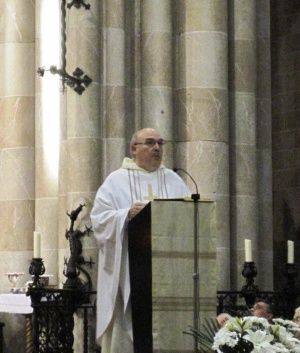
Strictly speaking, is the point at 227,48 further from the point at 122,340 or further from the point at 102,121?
the point at 122,340

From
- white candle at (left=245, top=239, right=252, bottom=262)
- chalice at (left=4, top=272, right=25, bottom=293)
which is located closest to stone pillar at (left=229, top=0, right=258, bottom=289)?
white candle at (left=245, top=239, right=252, bottom=262)

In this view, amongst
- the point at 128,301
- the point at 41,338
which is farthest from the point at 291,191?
the point at 128,301

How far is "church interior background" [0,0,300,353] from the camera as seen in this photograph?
13422mm

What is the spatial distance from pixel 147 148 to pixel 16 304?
311 cm

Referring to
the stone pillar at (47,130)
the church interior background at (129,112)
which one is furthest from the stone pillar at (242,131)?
the stone pillar at (47,130)

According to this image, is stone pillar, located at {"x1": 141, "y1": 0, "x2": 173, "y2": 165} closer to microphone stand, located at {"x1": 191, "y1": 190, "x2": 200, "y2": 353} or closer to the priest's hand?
the priest's hand

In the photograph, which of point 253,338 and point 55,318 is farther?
point 55,318

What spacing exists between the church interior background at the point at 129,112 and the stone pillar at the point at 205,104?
12mm

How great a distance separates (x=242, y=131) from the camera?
45.8ft

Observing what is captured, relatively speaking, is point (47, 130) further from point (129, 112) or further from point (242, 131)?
point (242, 131)

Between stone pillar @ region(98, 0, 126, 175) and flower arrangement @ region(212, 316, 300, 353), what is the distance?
5978 millimetres

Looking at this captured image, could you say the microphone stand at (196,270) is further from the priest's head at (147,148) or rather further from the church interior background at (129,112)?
the church interior background at (129,112)

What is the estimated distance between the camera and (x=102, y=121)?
44.1 feet

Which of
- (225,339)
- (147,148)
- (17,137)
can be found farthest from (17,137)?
(225,339)
